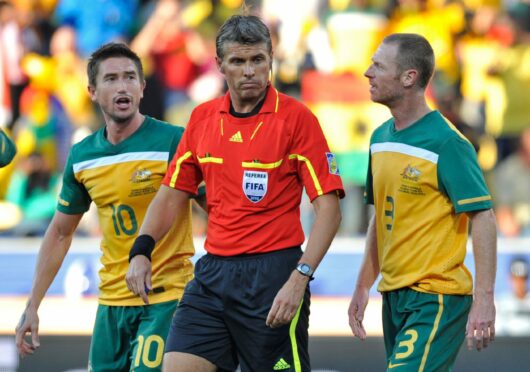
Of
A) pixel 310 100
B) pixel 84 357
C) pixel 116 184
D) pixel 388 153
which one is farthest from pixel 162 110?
pixel 388 153

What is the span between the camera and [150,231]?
17.3 feet

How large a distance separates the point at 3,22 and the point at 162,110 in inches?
78.8

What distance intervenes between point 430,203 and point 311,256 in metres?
0.72

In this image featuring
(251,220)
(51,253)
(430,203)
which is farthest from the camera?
(51,253)

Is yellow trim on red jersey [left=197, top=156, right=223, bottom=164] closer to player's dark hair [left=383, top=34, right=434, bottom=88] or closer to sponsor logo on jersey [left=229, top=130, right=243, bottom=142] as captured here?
sponsor logo on jersey [left=229, top=130, right=243, bottom=142]

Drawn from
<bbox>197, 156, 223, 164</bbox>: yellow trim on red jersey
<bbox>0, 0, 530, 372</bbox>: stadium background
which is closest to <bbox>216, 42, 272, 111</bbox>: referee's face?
<bbox>197, 156, 223, 164</bbox>: yellow trim on red jersey

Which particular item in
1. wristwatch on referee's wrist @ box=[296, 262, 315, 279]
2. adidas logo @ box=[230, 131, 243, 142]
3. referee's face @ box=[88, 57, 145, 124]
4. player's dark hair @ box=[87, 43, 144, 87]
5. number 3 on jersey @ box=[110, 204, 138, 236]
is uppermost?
player's dark hair @ box=[87, 43, 144, 87]

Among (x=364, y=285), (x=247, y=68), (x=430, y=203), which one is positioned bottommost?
(x=364, y=285)

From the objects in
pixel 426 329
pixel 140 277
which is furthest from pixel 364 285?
pixel 140 277

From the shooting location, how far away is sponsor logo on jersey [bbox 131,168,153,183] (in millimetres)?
5805

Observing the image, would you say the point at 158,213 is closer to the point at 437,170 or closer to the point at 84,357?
the point at 437,170

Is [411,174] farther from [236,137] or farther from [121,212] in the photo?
[121,212]

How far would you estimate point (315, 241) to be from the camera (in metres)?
4.81

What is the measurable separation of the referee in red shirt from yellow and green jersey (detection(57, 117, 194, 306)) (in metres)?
0.56
